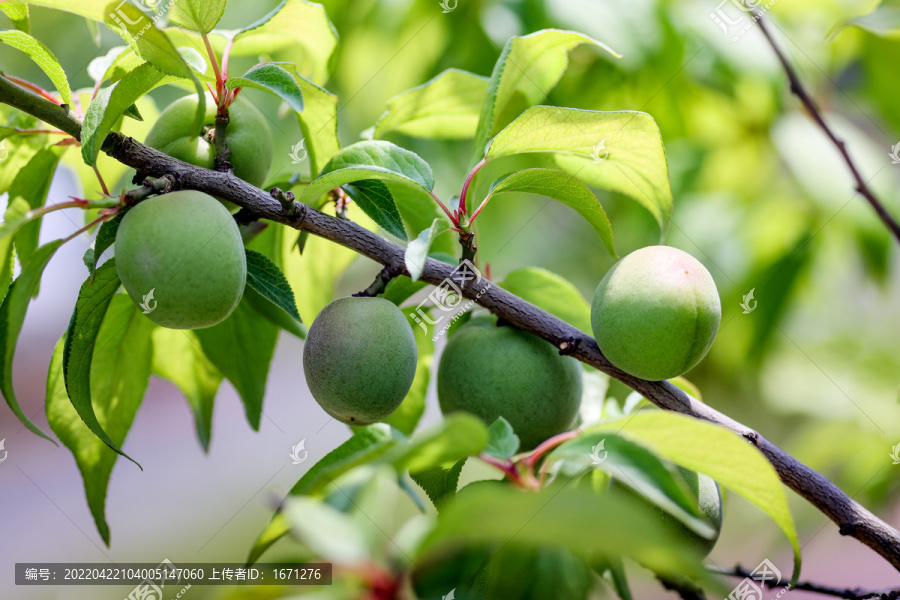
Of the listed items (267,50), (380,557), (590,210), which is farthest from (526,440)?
(267,50)

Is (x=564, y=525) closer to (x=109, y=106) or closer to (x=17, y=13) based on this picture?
(x=109, y=106)

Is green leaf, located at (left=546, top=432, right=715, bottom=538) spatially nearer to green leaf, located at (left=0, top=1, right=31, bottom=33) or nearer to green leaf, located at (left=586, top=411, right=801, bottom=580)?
green leaf, located at (left=586, top=411, right=801, bottom=580)

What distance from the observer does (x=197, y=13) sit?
1.68 feet

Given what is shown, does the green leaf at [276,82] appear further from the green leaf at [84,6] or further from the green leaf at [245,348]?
the green leaf at [245,348]

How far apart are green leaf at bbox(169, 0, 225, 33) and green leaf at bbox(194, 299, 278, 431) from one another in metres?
0.23

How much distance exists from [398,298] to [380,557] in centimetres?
33

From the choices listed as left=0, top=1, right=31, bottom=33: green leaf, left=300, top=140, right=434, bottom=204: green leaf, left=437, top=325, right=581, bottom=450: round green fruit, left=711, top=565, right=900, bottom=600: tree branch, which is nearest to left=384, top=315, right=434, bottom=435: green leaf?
left=437, top=325, right=581, bottom=450: round green fruit

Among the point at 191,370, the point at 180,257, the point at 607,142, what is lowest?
the point at 191,370

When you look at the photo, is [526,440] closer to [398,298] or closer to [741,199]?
[398,298]

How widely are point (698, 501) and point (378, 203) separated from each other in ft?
1.12

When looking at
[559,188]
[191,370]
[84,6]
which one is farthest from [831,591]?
[84,6]

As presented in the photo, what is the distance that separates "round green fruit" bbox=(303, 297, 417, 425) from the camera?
494mm

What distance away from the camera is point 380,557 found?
0.95 ft

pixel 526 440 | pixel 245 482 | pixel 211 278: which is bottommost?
pixel 245 482
